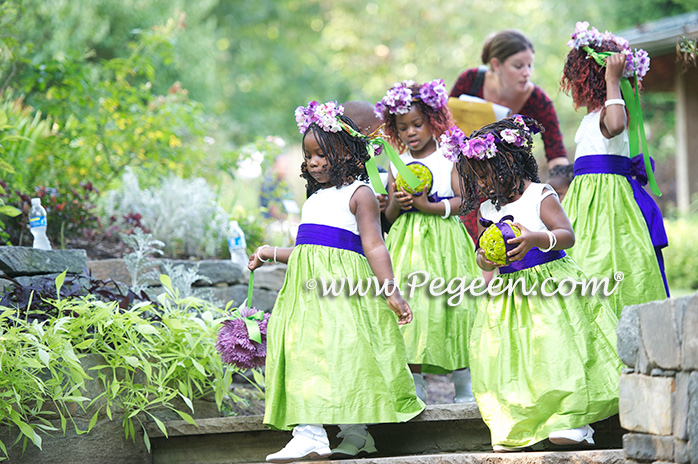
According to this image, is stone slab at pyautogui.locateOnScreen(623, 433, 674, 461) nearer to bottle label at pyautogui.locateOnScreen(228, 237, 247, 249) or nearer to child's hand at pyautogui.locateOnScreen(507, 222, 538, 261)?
child's hand at pyautogui.locateOnScreen(507, 222, 538, 261)

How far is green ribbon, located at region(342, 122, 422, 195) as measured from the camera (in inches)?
129

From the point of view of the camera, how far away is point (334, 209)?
10.7 feet

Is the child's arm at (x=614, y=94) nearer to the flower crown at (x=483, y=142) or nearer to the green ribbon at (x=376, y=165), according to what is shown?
the flower crown at (x=483, y=142)

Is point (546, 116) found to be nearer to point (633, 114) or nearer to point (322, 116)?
point (633, 114)

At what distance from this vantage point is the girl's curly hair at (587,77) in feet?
12.6

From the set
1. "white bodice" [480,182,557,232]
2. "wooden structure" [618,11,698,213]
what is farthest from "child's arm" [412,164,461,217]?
"wooden structure" [618,11,698,213]

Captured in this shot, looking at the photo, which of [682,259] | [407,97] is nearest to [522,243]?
[407,97]

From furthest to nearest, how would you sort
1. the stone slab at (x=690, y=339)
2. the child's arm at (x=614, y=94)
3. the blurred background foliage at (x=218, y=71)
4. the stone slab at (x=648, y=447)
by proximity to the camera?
the blurred background foliage at (x=218, y=71)
the child's arm at (x=614, y=94)
the stone slab at (x=648, y=447)
the stone slab at (x=690, y=339)

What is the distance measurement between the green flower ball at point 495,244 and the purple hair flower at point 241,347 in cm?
107

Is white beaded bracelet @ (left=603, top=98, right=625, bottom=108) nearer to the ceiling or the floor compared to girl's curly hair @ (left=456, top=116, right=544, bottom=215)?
nearer to the ceiling

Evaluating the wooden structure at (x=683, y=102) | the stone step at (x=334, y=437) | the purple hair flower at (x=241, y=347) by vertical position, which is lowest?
the stone step at (x=334, y=437)

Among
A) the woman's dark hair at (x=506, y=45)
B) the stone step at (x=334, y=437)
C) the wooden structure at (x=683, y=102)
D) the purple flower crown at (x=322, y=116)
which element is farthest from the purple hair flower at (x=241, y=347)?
the wooden structure at (x=683, y=102)

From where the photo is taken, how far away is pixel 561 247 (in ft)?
10.1

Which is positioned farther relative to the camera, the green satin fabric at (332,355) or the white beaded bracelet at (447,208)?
the white beaded bracelet at (447,208)
